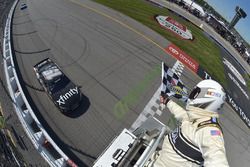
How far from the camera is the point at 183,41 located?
2870 cm

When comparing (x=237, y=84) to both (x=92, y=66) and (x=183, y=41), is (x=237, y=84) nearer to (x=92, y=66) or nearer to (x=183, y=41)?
(x=183, y=41)

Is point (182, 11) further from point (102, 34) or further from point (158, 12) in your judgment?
point (102, 34)

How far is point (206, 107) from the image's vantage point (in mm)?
4672

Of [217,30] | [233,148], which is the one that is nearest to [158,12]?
[217,30]

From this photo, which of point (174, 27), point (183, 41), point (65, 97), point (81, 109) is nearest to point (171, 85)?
point (65, 97)

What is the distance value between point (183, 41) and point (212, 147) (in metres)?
25.8

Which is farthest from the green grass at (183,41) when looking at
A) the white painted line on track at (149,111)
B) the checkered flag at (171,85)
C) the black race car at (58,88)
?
the checkered flag at (171,85)

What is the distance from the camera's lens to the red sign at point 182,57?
24194 millimetres

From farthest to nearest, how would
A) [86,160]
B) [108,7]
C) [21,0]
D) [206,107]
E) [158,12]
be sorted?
[158,12] < [108,7] < [21,0] < [86,160] < [206,107]

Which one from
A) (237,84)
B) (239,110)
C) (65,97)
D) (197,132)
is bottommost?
(65,97)

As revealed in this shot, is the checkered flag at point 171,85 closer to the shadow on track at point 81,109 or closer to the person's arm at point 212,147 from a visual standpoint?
the person's arm at point 212,147

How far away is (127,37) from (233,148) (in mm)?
13075

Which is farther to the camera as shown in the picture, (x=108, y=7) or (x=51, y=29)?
(x=108, y=7)

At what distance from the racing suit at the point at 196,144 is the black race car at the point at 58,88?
10.2m
